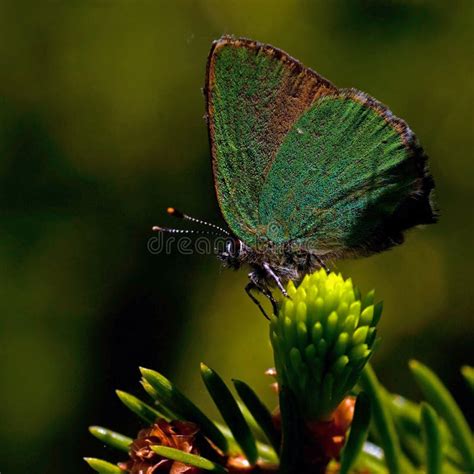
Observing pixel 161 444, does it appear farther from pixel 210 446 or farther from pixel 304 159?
pixel 304 159

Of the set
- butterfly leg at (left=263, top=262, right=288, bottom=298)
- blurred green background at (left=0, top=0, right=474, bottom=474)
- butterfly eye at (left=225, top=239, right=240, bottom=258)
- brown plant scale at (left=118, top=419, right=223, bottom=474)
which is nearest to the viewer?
brown plant scale at (left=118, top=419, right=223, bottom=474)

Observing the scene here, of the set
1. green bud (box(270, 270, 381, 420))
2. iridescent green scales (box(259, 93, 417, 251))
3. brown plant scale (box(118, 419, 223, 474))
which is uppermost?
iridescent green scales (box(259, 93, 417, 251))

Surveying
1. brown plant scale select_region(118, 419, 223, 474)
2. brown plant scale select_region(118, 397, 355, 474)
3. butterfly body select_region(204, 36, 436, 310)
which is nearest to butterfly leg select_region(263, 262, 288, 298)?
butterfly body select_region(204, 36, 436, 310)

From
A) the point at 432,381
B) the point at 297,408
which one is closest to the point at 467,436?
the point at 432,381

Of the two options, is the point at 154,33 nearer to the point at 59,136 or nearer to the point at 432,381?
the point at 59,136

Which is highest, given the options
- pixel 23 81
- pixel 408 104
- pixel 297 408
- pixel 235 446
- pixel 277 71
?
pixel 408 104

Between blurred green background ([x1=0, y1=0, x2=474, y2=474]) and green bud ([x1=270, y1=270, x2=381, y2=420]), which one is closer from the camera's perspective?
green bud ([x1=270, y1=270, x2=381, y2=420])

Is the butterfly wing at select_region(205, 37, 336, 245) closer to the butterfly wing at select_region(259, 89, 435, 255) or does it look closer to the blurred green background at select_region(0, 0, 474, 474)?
the butterfly wing at select_region(259, 89, 435, 255)
